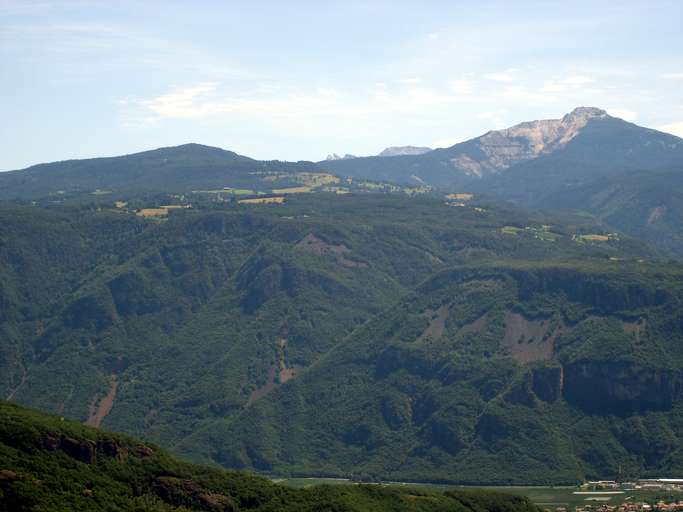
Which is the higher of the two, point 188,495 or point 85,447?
point 85,447

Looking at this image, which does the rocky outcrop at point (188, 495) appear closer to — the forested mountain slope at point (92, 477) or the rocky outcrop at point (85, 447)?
the forested mountain slope at point (92, 477)

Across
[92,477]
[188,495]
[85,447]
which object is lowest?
[188,495]

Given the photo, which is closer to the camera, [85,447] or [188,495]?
A: [85,447]

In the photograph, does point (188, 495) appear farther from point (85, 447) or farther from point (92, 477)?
point (85, 447)

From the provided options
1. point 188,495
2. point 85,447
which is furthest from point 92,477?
point 188,495

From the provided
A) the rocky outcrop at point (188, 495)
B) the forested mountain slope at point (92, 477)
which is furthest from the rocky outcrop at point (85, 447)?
the rocky outcrop at point (188, 495)

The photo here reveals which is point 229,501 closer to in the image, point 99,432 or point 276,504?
point 276,504

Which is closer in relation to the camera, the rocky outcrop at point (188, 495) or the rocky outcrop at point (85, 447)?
the rocky outcrop at point (85, 447)

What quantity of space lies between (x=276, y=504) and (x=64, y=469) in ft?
116

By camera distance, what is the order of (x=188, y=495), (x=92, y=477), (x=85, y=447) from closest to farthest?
(x=92, y=477), (x=85, y=447), (x=188, y=495)

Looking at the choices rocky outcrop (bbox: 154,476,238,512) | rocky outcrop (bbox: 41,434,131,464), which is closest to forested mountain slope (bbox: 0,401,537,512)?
rocky outcrop (bbox: 41,434,131,464)

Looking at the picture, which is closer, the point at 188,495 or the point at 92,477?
the point at 92,477

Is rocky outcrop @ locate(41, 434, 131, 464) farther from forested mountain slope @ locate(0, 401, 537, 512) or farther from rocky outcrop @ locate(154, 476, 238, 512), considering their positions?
rocky outcrop @ locate(154, 476, 238, 512)

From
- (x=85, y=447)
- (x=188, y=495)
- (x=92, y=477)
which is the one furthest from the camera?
(x=188, y=495)
